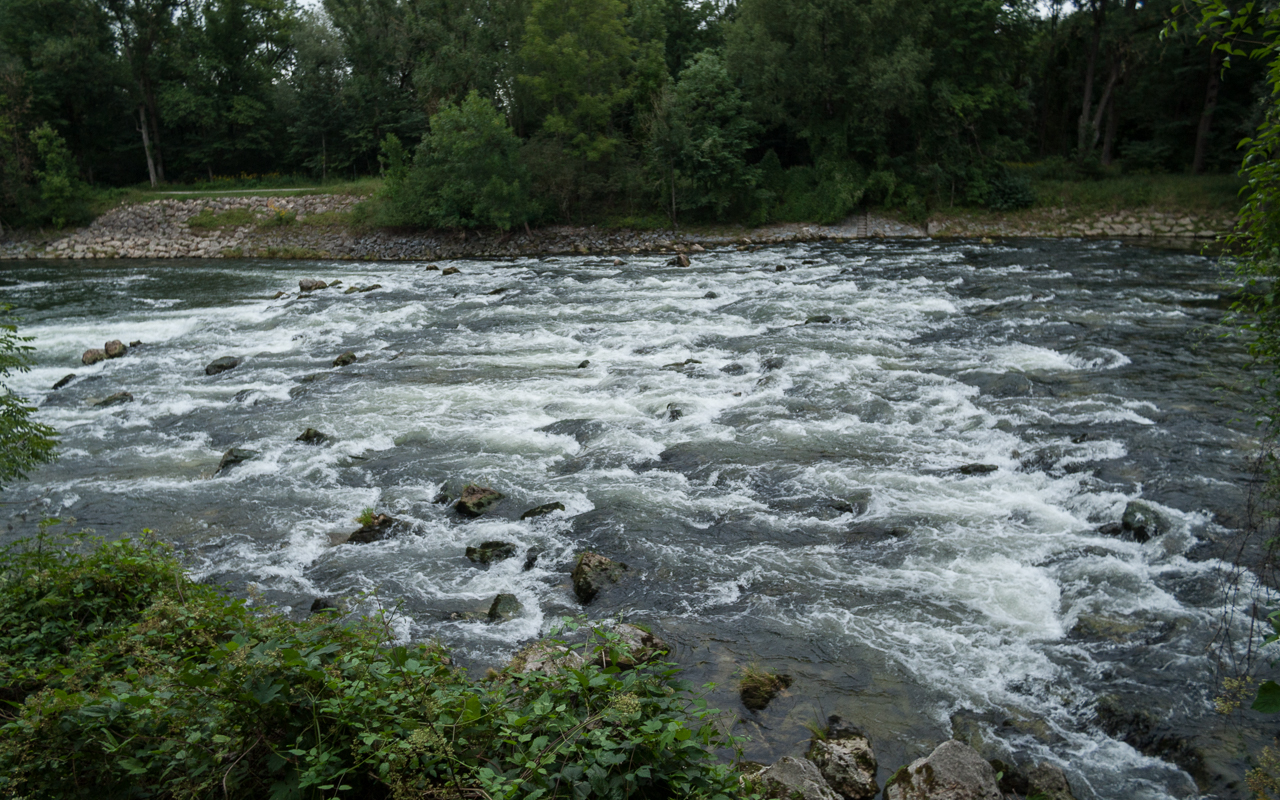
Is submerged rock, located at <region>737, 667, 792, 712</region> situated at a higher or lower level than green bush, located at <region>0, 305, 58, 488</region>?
lower

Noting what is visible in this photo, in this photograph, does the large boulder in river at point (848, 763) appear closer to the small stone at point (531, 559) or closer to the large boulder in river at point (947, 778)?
A: the large boulder in river at point (947, 778)

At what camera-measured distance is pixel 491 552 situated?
360 inches

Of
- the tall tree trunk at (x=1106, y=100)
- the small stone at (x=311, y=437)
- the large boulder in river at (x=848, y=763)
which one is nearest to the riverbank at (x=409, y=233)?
the tall tree trunk at (x=1106, y=100)

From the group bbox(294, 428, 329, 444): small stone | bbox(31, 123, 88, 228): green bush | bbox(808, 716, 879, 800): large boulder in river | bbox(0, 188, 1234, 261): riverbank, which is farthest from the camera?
bbox(31, 123, 88, 228): green bush

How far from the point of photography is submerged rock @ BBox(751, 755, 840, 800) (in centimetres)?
498

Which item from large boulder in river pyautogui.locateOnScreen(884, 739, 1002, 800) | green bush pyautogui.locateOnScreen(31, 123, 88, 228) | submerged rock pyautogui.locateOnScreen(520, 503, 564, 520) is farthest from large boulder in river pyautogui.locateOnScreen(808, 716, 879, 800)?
green bush pyautogui.locateOnScreen(31, 123, 88, 228)

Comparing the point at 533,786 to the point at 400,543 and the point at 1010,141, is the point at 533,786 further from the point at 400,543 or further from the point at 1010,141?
the point at 1010,141

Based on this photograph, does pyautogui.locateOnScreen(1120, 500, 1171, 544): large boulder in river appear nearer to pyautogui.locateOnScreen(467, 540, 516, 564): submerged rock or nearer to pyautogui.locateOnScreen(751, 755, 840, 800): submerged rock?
pyautogui.locateOnScreen(751, 755, 840, 800): submerged rock

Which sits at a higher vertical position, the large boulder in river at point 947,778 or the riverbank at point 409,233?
the riverbank at point 409,233

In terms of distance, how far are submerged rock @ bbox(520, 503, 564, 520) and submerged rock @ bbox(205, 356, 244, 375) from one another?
11.2m

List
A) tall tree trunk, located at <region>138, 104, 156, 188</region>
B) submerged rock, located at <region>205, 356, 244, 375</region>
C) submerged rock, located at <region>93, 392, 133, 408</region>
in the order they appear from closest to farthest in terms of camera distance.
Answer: submerged rock, located at <region>93, 392, 133, 408</region>, submerged rock, located at <region>205, 356, 244, 375</region>, tall tree trunk, located at <region>138, 104, 156, 188</region>

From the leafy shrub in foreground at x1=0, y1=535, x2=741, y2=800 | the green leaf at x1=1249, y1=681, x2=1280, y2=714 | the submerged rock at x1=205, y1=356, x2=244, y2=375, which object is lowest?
the submerged rock at x1=205, y1=356, x2=244, y2=375

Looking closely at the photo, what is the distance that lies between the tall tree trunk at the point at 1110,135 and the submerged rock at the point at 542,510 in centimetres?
3982

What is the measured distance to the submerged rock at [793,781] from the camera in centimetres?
498
